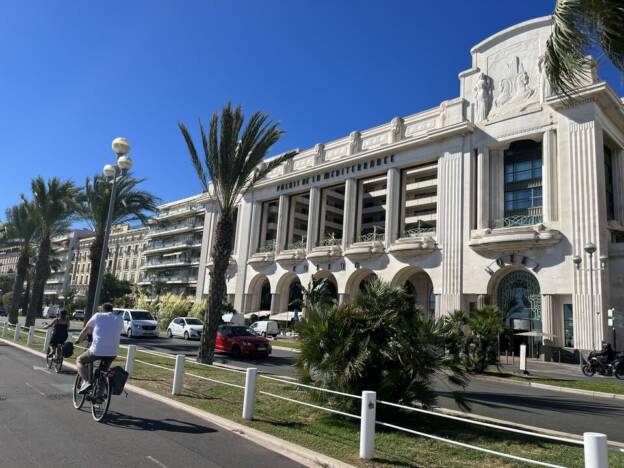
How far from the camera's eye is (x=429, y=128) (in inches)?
1422

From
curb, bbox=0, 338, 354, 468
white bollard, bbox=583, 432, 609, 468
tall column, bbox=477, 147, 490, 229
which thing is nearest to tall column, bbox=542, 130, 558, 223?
tall column, bbox=477, 147, 490, 229

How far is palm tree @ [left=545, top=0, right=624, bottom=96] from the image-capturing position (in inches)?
290

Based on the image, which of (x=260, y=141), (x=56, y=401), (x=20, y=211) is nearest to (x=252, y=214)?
(x=20, y=211)

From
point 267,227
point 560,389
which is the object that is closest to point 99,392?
point 560,389

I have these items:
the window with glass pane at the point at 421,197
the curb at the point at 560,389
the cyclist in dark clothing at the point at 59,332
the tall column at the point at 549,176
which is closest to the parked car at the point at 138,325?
the cyclist in dark clothing at the point at 59,332

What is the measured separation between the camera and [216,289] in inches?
654

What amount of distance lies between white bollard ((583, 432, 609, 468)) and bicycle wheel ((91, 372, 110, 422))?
6325mm

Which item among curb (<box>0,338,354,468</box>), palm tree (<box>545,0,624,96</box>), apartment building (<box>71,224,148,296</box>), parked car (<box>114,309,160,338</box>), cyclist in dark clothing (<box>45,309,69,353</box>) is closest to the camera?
curb (<box>0,338,354,468</box>)

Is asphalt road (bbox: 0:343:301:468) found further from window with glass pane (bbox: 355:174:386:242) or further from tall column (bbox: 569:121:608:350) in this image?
window with glass pane (bbox: 355:174:386:242)

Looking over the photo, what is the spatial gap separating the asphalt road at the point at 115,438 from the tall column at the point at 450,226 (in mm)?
25691

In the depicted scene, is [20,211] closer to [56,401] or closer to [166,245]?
[56,401]

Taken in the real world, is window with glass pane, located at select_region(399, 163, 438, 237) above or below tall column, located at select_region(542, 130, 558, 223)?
above

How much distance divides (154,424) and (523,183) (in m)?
29.8

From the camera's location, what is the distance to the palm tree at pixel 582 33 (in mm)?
7355
